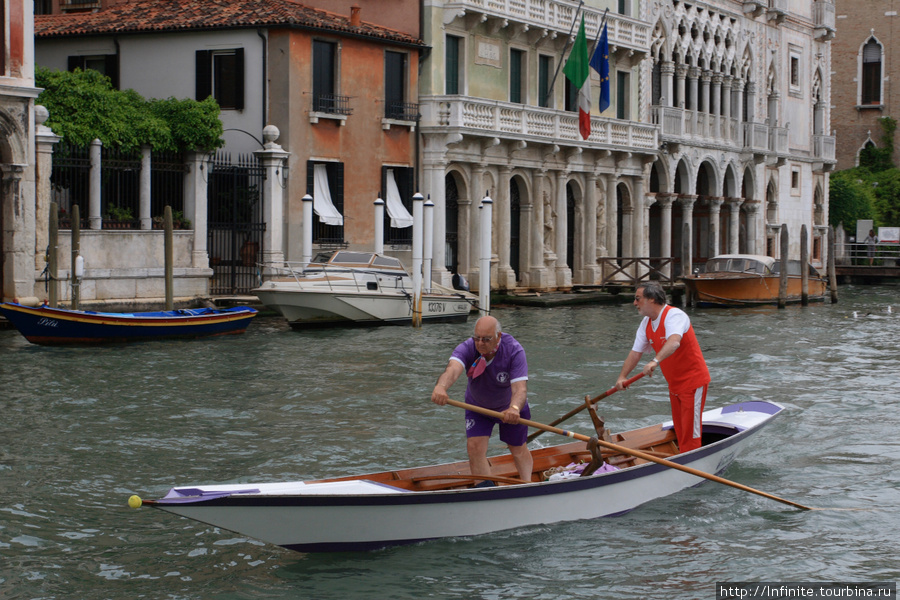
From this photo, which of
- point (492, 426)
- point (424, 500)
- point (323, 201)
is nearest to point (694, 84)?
point (323, 201)

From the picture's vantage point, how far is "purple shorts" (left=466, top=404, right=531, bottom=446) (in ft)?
27.6

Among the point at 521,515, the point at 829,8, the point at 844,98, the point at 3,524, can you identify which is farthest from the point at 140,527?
the point at 844,98

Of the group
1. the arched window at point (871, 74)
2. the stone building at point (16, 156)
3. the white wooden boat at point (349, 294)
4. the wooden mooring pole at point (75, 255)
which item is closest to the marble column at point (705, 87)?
the arched window at point (871, 74)

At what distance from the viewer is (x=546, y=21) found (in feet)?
102

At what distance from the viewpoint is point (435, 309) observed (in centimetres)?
2373

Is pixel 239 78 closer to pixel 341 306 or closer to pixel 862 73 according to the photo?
pixel 341 306

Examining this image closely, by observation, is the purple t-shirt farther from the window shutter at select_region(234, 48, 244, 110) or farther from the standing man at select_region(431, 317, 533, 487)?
the window shutter at select_region(234, 48, 244, 110)

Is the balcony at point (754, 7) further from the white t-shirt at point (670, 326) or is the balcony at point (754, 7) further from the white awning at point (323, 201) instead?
the white t-shirt at point (670, 326)

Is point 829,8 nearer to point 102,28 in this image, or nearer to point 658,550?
point 102,28

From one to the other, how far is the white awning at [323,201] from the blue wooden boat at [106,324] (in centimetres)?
557

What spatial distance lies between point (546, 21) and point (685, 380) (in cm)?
2290

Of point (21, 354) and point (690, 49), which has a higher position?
point (690, 49)

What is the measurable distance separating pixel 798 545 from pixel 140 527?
4473mm

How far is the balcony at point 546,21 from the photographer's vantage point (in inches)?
1129
